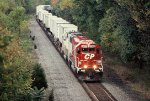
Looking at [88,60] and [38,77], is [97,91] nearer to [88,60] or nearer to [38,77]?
[88,60]

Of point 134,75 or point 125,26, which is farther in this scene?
point 134,75

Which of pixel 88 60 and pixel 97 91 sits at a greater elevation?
pixel 88 60

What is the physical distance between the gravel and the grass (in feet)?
17.7

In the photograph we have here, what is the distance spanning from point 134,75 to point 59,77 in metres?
8.33

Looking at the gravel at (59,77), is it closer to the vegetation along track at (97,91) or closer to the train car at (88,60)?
the vegetation along track at (97,91)

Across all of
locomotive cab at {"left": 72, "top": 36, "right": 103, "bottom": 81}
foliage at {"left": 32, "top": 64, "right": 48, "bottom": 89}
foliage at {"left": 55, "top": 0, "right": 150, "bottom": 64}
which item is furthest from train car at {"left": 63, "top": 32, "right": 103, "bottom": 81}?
foliage at {"left": 32, "top": 64, "right": 48, "bottom": 89}

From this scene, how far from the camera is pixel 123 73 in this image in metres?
44.0

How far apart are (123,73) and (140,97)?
972 cm

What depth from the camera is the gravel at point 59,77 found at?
34144mm

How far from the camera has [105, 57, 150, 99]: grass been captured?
37656 mm

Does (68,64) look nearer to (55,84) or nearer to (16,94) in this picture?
(55,84)

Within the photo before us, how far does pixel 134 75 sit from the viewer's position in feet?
142

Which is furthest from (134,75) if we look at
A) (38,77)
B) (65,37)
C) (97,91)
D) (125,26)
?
(38,77)

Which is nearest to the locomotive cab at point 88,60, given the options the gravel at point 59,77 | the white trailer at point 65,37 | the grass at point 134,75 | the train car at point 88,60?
the train car at point 88,60
